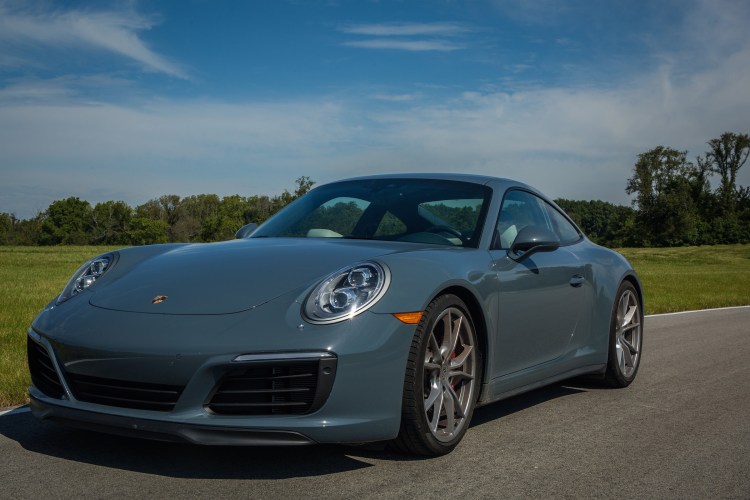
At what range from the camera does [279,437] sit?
133 inches

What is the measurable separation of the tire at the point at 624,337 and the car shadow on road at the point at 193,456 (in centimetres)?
→ 255

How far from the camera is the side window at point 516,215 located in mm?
4961

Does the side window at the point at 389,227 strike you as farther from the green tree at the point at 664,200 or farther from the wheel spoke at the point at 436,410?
the green tree at the point at 664,200

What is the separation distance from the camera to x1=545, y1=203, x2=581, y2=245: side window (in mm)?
5852

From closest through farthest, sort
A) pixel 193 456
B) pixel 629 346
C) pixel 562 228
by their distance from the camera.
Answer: pixel 193 456
pixel 562 228
pixel 629 346

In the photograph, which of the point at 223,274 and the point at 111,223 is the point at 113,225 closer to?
the point at 111,223

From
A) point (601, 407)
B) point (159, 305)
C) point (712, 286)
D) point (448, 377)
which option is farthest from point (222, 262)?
point (712, 286)

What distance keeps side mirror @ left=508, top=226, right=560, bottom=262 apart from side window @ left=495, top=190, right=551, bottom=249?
99mm

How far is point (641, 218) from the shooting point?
310 feet

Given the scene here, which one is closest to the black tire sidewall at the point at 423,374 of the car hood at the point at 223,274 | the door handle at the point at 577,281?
the car hood at the point at 223,274

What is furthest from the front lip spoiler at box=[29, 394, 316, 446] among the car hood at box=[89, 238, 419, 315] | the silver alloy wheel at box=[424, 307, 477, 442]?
the silver alloy wheel at box=[424, 307, 477, 442]

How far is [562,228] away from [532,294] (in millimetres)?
1316

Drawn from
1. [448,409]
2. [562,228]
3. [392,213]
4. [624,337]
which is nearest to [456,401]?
[448,409]

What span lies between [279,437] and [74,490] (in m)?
0.82
